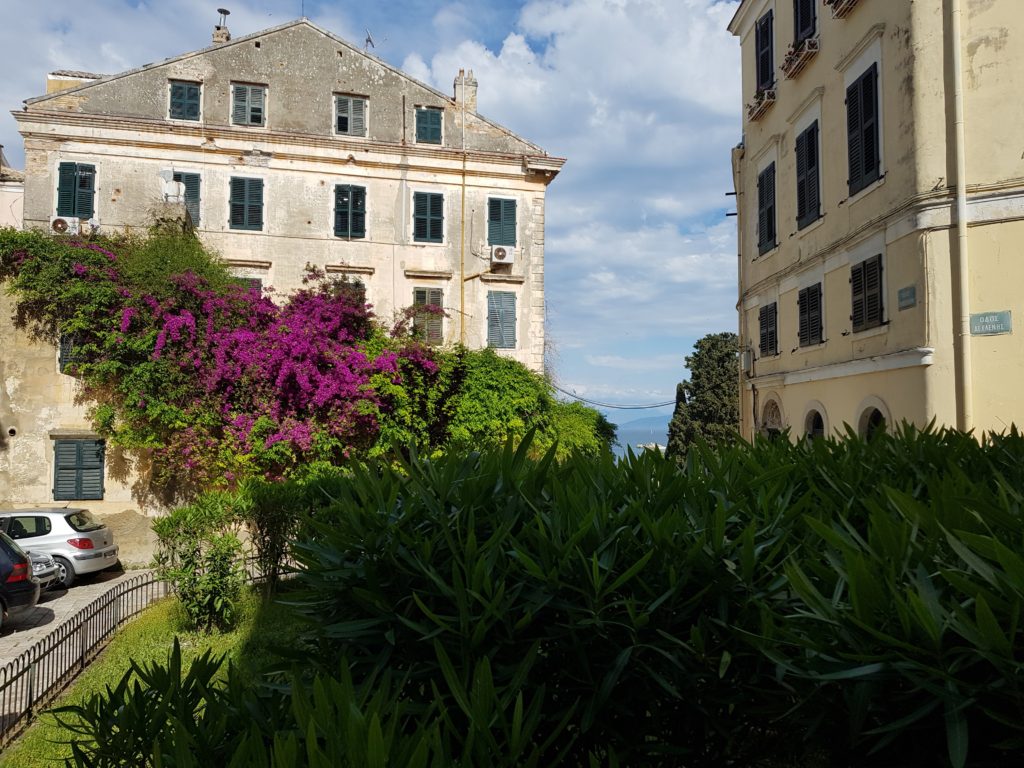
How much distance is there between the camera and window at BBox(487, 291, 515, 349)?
71.8 feet

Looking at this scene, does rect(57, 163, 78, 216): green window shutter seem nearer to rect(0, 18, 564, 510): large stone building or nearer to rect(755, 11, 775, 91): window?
rect(0, 18, 564, 510): large stone building

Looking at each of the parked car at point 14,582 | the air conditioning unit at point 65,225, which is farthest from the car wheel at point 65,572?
the air conditioning unit at point 65,225

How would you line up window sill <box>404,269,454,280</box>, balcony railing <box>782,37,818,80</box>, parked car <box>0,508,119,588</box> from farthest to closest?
window sill <box>404,269,454,280</box> → balcony railing <box>782,37,818,80</box> → parked car <box>0,508,119,588</box>

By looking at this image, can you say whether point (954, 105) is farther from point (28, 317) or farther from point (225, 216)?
point (28, 317)

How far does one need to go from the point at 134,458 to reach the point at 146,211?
7016mm

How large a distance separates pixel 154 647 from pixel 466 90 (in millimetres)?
18335

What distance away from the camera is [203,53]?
2086 centimetres

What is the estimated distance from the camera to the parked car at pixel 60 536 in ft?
50.5

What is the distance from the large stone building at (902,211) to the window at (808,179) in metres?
0.05

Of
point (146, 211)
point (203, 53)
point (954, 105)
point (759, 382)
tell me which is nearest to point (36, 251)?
point (146, 211)

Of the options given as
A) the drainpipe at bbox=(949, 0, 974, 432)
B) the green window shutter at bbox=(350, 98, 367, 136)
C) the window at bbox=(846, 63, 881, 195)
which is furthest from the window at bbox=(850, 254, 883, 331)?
the green window shutter at bbox=(350, 98, 367, 136)

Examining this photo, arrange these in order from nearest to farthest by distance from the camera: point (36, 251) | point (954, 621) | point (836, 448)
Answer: point (954, 621) < point (836, 448) < point (36, 251)

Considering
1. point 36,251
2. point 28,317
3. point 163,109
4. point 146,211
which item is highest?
point 163,109

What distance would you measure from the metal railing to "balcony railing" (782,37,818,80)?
1720 cm
